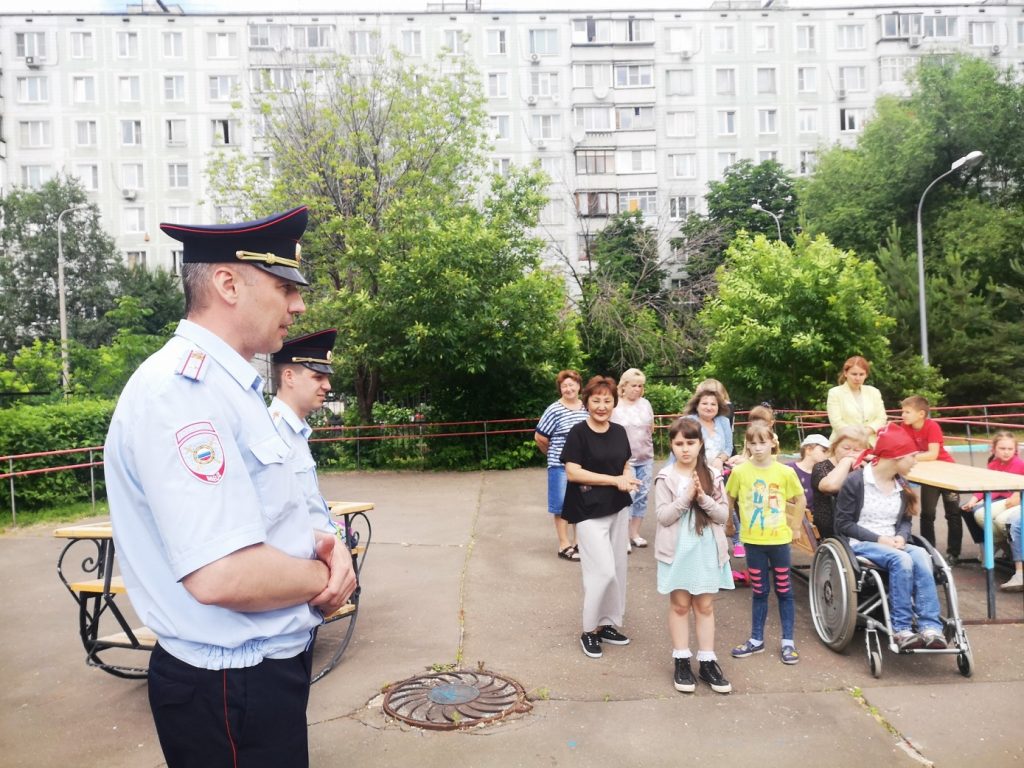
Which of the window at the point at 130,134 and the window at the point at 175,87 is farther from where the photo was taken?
the window at the point at 130,134

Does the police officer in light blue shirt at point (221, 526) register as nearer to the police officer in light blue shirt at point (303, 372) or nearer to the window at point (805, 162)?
the police officer in light blue shirt at point (303, 372)

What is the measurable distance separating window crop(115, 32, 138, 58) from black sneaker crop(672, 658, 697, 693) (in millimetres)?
50816

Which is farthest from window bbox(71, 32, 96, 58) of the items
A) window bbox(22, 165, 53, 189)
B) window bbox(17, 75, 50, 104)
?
window bbox(22, 165, 53, 189)

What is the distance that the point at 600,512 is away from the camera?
5758 mm

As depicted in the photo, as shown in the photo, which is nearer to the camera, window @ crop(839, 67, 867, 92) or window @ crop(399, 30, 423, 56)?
window @ crop(399, 30, 423, 56)

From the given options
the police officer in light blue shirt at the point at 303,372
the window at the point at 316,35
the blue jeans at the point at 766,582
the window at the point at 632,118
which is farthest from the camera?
the window at the point at 632,118

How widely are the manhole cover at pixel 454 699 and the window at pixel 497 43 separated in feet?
154

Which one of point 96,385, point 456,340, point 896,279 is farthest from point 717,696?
point 896,279

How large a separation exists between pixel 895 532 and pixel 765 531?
1.03 m

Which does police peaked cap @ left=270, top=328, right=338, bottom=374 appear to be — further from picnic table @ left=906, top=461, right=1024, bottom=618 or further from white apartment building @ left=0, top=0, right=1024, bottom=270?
white apartment building @ left=0, top=0, right=1024, bottom=270

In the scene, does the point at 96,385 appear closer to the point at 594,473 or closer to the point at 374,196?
the point at 374,196

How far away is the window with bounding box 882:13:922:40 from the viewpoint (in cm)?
4778

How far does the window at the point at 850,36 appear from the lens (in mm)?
48750

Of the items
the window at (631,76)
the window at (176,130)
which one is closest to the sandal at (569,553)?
the window at (631,76)
